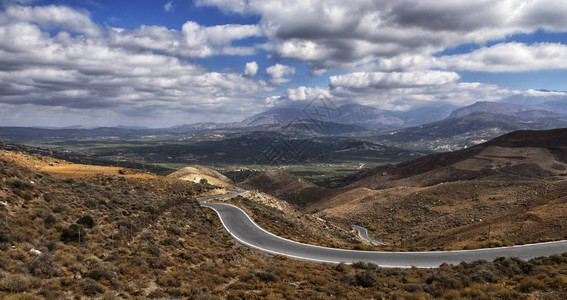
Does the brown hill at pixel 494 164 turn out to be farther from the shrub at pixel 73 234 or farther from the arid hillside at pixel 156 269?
the shrub at pixel 73 234

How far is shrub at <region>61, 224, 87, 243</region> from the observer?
590 inches

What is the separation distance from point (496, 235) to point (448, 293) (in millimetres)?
22631

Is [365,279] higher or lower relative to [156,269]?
lower

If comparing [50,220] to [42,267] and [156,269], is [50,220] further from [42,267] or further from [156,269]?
[156,269]

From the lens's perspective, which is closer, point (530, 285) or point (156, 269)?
point (530, 285)

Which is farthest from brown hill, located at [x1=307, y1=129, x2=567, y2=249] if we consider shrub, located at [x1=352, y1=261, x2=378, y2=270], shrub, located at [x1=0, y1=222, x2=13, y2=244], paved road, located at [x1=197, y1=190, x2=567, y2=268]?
shrub, located at [x1=0, y1=222, x2=13, y2=244]

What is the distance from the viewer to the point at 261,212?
39531mm

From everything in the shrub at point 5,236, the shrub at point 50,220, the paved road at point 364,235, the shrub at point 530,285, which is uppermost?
the shrub at point 5,236

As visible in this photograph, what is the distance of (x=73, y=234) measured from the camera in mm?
15203

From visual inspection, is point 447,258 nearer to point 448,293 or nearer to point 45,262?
point 448,293

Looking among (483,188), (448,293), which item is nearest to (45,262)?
(448,293)

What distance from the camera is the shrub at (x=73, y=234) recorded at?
590 inches

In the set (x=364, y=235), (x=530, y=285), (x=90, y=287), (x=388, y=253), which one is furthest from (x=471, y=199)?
(x=90, y=287)

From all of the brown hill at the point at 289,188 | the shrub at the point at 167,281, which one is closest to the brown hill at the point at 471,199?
the brown hill at the point at 289,188
